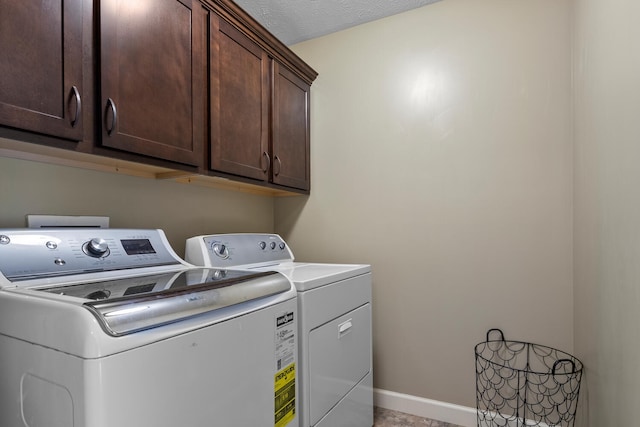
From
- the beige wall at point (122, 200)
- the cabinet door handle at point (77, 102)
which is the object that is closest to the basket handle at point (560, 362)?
the beige wall at point (122, 200)

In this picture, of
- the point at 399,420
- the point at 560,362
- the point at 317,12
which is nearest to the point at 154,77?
the point at 317,12

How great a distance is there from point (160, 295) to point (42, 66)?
0.75m

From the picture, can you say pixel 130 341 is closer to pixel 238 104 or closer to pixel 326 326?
pixel 326 326

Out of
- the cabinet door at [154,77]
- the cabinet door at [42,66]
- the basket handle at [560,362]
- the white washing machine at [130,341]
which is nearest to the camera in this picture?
the white washing machine at [130,341]

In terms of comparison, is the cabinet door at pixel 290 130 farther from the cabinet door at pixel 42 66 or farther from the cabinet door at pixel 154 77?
the cabinet door at pixel 42 66

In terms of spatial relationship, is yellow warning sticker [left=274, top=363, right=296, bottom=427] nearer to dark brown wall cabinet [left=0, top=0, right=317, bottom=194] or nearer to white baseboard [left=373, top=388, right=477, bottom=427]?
dark brown wall cabinet [left=0, top=0, right=317, bottom=194]

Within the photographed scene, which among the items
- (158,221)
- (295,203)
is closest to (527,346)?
(295,203)

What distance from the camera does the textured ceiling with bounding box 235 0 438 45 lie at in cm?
202

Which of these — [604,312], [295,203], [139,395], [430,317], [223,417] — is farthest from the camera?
[295,203]

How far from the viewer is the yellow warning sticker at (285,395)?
110 centimetres

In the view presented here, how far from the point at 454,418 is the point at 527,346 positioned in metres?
0.58

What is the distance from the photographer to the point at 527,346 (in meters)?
1.79

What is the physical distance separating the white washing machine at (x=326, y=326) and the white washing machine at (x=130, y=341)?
0.31 feet

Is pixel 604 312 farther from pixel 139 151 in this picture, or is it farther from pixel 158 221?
pixel 158 221
